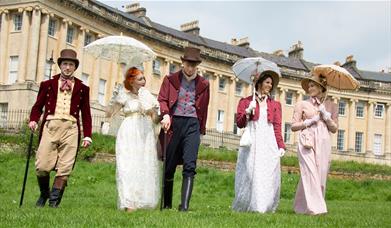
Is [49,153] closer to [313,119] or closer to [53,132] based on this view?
[53,132]

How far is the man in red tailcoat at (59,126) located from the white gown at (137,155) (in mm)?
681

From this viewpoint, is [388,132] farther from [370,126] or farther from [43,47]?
[43,47]

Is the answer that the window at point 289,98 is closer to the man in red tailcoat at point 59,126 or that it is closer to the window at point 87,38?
the window at point 87,38

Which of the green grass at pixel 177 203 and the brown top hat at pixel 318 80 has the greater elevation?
the brown top hat at pixel 318 80

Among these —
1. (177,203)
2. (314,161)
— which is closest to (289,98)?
(177,203)

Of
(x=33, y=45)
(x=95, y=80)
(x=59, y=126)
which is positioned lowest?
(x=59, y=126)

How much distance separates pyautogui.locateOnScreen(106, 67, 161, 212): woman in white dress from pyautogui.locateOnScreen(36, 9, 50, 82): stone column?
30.6 meters

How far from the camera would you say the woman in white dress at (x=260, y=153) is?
10148mm

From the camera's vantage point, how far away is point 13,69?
39.2 metres

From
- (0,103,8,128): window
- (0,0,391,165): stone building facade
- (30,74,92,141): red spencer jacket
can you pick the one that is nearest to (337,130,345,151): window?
(0,0,391,165): stone building facade

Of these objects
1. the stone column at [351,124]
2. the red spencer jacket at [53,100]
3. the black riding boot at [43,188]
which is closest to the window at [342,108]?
the stone column at [351,124]

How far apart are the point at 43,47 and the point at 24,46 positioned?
4.12ft

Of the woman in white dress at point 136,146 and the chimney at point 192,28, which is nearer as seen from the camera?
the woman in white dress at point 136,146

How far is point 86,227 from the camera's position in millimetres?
6668
